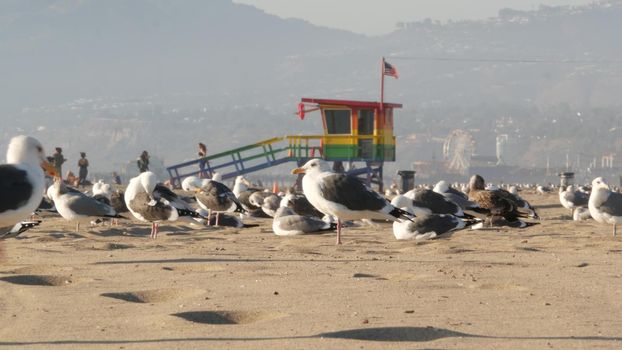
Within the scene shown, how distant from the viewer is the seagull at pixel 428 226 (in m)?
15.1

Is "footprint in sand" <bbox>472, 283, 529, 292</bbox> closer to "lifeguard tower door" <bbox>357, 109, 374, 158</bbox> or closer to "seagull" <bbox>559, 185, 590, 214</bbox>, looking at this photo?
"seagull" <bbox>559, 185, 590, 214</bbox>

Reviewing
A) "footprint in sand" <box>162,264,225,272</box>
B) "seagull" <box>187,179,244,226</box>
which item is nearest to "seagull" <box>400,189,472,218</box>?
"seagull" <box>187,179,244,226</box>

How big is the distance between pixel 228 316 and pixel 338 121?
42836 mm

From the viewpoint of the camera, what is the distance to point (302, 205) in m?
20.7

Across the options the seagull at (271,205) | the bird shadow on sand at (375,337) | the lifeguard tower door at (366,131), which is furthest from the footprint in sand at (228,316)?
the lifeguard tower door at (366,131)

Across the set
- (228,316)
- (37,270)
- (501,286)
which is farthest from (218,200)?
(228,316)

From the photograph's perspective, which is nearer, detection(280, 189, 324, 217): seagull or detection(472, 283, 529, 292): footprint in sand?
detection(472, 283, 529, 292): footprint in sand

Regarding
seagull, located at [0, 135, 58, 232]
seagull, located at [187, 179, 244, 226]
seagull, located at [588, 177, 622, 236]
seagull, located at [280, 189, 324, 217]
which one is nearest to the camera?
Answer: seagull, located at [0, 135, 58, 232]

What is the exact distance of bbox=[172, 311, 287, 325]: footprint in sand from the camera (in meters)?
7.38

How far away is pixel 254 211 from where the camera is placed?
984 inches

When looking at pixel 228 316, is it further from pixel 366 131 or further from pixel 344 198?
pixel 366 131

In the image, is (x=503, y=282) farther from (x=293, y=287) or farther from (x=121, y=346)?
(x=121, y=346)

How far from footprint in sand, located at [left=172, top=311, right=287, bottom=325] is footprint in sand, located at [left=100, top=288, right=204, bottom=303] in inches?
37.9

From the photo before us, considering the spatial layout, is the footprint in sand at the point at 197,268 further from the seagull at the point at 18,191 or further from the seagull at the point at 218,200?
the seagull at the point at 218,200
